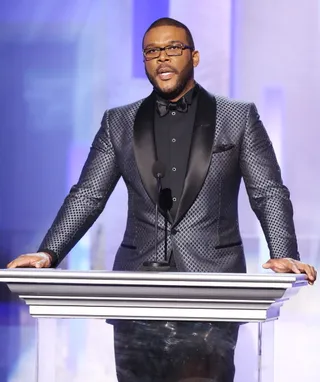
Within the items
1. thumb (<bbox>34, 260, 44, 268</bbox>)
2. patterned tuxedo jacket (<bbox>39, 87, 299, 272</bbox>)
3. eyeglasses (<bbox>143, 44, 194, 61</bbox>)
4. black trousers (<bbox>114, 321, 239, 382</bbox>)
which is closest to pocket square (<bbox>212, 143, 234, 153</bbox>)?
patterned tuxedo jacket (<bbox>39, 87, 299, 272</bbox>)

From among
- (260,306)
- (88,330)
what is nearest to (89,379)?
(88,330)

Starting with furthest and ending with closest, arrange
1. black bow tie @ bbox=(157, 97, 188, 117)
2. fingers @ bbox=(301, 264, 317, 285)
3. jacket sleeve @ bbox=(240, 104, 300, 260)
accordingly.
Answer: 1. black bow tie @ bbox=(157, 97, 188, 117)
2. jacket sleeve @ bbox=(240, 104, 300, 260)
3. fingers @ bbox=(301, 264, 317, 285)

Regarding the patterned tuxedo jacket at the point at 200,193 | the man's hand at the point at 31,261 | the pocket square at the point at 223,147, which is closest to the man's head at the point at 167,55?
the patterned tuxedo jacket at the point at 200,193

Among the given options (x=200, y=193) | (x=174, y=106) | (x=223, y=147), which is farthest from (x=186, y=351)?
(x=174, y=106)

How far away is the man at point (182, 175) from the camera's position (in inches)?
117

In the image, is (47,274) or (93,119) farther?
(93,119)

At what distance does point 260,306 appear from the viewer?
238cm

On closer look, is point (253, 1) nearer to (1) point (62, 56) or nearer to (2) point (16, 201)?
(1) point (62, 56)

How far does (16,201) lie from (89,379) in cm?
225

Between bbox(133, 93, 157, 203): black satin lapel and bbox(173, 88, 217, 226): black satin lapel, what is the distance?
0.29 feet

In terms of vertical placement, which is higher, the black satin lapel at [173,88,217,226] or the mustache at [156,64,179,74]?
the mustache at [156,64,179,74]

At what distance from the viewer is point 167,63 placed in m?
3.04

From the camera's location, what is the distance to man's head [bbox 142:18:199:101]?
303 cm

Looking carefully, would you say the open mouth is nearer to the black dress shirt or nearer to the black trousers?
the black dress shirt
